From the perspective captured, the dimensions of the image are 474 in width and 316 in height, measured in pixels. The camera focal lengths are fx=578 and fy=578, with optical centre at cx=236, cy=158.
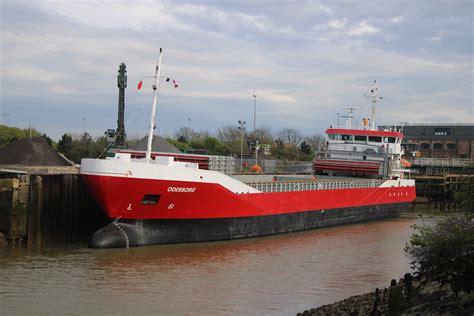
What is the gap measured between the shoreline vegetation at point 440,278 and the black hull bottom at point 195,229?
9.26 metres

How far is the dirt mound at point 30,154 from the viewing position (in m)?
25.6

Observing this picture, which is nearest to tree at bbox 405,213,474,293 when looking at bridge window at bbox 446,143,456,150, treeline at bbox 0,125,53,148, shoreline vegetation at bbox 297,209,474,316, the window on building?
shoreline vegetation at bbox 297,209,474,316

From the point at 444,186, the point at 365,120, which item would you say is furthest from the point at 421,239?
the point at 444,186

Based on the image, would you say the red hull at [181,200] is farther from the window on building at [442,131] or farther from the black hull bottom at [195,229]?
the window on building at [442,131]

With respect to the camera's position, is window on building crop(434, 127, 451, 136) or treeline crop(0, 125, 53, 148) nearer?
treeline crop(0, 125, 53, 148)

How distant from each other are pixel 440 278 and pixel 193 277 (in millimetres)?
7913

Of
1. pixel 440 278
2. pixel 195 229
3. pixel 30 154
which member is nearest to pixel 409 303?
pixel 440 278

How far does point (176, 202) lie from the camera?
67.1 feet

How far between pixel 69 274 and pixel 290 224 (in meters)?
12.8

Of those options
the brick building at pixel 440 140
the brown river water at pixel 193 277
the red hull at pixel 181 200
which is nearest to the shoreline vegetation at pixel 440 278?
the brown river water at pixel 193 277

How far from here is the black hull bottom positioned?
64.6ft

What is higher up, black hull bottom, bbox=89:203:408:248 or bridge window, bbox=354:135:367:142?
bridge window, bbox=354:135:367:142

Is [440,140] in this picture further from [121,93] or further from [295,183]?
[295,183]

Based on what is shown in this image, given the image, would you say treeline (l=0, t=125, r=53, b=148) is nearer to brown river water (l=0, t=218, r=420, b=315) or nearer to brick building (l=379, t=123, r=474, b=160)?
brown river water (l=0, t=218, r=420, b=315)
